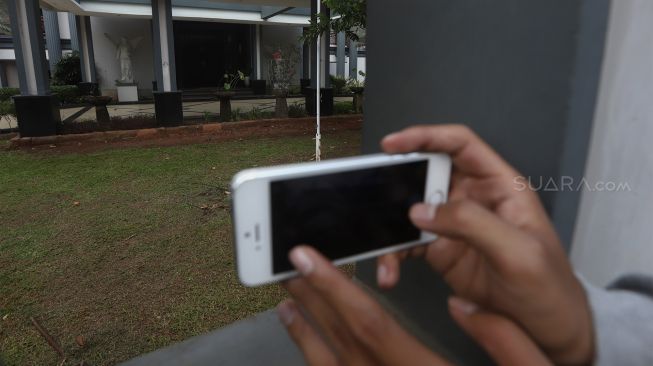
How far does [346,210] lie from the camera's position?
2.39 feet

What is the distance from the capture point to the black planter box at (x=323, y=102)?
9.20 meters

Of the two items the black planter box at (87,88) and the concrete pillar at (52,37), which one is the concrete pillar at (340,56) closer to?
the black planter box at (87,88)

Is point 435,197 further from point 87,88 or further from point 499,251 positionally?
point 87,88

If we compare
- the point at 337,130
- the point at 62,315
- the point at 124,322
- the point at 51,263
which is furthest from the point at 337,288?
the point at 337,130

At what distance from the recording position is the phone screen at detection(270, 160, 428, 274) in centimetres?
69

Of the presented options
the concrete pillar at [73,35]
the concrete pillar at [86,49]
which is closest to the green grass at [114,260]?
the concrete pillar at [86,49]

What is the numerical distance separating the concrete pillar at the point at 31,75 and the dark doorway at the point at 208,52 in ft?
28.0

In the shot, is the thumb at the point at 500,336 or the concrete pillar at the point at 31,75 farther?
the concrete pillar at the point at 31,75

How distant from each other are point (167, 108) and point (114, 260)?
550 centimetres

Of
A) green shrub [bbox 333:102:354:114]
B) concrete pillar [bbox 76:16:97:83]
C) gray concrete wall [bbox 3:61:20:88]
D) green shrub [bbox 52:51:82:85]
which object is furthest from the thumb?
gray concrete wall [bbox 3:61:20:88]

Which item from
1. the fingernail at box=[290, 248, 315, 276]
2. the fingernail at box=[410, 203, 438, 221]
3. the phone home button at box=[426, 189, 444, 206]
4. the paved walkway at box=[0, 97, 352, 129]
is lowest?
the paved walkway at box=[0, 97, 352, 129]

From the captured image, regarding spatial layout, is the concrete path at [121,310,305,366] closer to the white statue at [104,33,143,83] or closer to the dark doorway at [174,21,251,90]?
the white statue at [104,33,143,83]

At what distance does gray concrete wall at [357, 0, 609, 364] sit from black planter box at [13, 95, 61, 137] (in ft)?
22.9

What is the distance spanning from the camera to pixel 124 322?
88.4 inches
